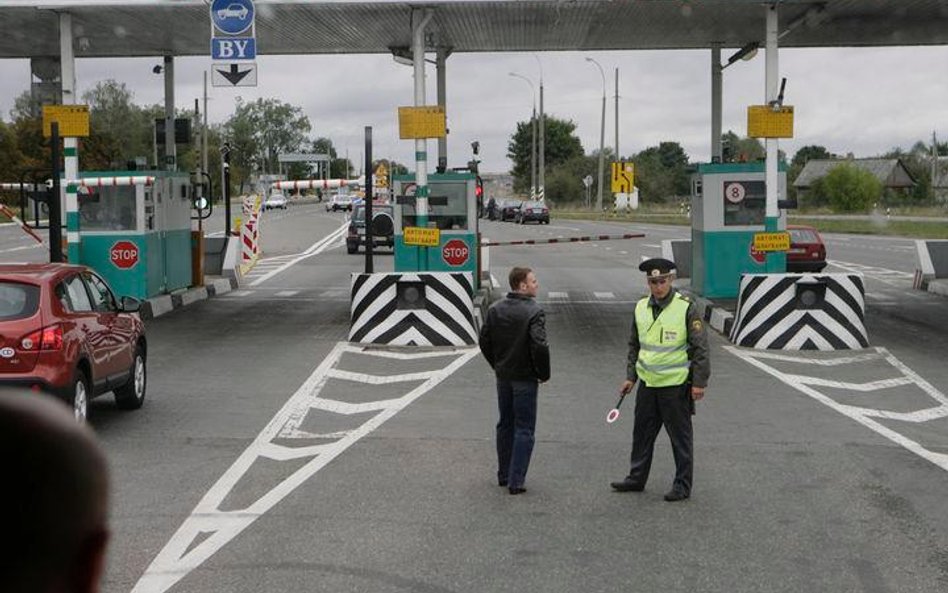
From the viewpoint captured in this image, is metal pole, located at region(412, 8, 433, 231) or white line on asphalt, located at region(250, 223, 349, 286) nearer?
metal pole, located at region(412, 8, 433, 231)

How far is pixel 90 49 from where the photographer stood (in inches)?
930

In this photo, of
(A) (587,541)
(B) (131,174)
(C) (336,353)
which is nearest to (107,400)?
(C) (336,353)

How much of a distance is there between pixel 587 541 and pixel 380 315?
10554 millimetres

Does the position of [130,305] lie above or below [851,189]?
below

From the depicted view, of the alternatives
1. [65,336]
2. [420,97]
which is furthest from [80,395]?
[420,97]

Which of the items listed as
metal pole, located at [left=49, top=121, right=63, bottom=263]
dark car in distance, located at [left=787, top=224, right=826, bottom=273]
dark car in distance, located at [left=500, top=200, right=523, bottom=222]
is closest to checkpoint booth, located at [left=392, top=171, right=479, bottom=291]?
metal pole, located at [left=49, top=121, right=63, bottom=263]

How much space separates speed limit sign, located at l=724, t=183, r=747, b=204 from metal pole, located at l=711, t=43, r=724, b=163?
236cm

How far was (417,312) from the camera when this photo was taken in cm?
1769

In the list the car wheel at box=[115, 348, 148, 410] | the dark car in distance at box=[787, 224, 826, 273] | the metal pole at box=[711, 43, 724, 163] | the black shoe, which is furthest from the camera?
the dark car in distance at box=[787, 224, 826, 273]

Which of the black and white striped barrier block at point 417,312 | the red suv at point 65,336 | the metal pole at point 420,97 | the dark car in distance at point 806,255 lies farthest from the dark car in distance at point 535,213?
the red suv at point 65,336

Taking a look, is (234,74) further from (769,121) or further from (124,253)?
(769,121)

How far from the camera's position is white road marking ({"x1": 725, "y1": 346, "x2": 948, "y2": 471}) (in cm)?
1078

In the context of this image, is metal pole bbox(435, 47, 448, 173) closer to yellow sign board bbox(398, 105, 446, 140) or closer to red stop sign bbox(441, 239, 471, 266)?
red stop sign bbox(441, 239, 471, 266)

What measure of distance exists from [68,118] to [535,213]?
50993 millimetres
